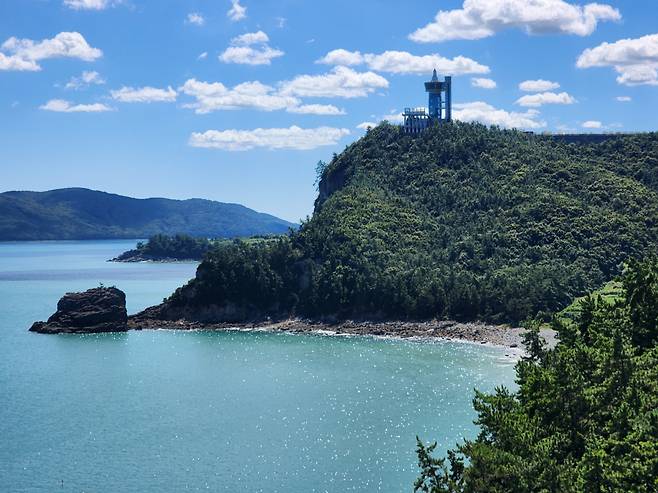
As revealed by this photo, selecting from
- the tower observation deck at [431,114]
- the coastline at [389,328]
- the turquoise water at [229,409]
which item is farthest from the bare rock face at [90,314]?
the tower observation deck at [431,114]

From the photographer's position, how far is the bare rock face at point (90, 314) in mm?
139125

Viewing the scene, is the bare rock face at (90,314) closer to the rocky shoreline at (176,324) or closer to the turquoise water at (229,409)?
the rocky shoreline at (176,324)

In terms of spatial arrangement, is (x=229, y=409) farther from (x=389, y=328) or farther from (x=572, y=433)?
(x=389, y=328)

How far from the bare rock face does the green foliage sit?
92.2 metres

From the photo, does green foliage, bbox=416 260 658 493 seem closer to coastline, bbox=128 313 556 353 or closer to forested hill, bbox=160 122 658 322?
coastline, bbox=128 313 556 353

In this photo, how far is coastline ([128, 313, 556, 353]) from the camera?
405ft

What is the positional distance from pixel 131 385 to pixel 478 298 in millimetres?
56206

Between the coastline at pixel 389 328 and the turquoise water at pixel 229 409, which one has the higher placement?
the coastline at pixel 389 328

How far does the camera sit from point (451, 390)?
91.9 m

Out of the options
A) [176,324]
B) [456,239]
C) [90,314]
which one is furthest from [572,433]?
[456,239]

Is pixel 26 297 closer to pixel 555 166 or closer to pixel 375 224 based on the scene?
pixel 375 224

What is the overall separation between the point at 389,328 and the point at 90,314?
154ft

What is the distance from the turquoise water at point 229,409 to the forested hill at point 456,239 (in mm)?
13614

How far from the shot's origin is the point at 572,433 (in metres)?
48.1
